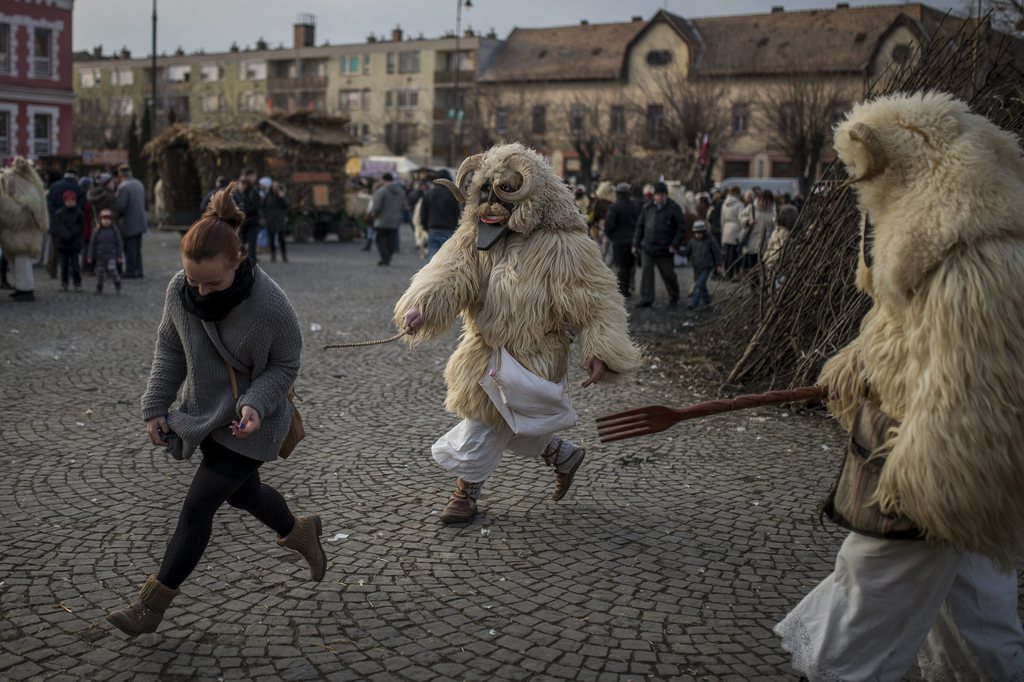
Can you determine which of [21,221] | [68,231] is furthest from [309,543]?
[68,231]

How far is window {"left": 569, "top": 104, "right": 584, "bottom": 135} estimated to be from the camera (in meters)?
53.6

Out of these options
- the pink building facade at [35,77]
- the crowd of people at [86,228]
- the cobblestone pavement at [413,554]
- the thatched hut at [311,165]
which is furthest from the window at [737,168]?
the cobblestone pavement at [413,554]

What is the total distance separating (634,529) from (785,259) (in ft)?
13.4

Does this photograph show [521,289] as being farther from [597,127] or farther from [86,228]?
[597,127]

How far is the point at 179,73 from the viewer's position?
290 ft

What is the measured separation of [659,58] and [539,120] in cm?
737

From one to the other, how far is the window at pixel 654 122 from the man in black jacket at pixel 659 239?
32.5 metres

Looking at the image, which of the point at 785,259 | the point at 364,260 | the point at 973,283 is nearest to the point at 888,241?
the point at 973,283

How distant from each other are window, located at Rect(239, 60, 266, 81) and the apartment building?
82 millimetres

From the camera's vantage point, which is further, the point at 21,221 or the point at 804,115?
the point at 804,115

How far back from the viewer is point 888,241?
10.4 feet

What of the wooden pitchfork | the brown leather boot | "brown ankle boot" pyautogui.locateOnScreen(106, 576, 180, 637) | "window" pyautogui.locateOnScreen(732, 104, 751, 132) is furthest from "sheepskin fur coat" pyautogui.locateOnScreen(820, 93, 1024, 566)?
"window" pyautogui.locateOnScreen(732, 104, 751, 132)

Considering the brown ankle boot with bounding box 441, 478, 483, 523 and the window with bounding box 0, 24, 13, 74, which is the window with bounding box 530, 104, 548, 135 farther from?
the brown ankle boot with bounding box 441, 478, 483, 523

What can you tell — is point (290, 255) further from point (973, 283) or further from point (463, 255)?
point (973, 283)
